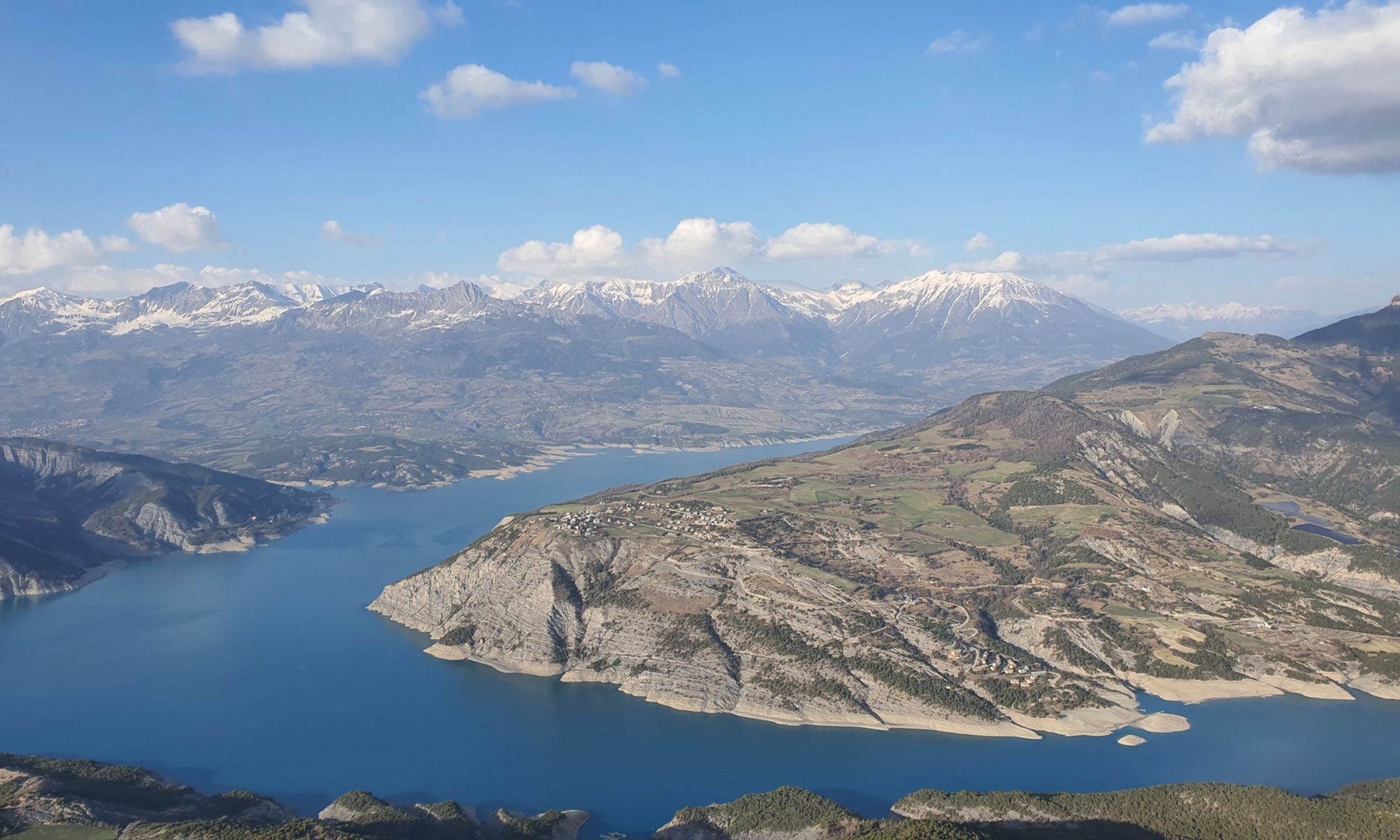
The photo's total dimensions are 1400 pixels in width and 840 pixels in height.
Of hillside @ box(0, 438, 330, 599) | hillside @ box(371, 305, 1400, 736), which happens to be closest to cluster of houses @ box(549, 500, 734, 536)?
hillside @ box(371, 305, 1400, 736)

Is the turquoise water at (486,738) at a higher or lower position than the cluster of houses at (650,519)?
lower

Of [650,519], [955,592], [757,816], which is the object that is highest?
[650,519]

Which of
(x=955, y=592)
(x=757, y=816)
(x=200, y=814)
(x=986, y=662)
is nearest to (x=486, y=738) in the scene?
(x=200, y=814)

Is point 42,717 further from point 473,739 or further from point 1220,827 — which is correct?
point 1220,827

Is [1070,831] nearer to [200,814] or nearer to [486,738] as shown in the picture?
[486,738]

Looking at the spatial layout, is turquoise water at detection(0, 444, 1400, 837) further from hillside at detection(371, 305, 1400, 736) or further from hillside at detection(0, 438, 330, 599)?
hillside at detection(0, 438, 330, 599)

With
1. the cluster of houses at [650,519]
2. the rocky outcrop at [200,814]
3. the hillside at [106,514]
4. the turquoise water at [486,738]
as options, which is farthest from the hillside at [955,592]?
the hillside at [106,514]

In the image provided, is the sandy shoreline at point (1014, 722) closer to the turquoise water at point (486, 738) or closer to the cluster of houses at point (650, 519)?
the turquoise water at point (486, 738)
